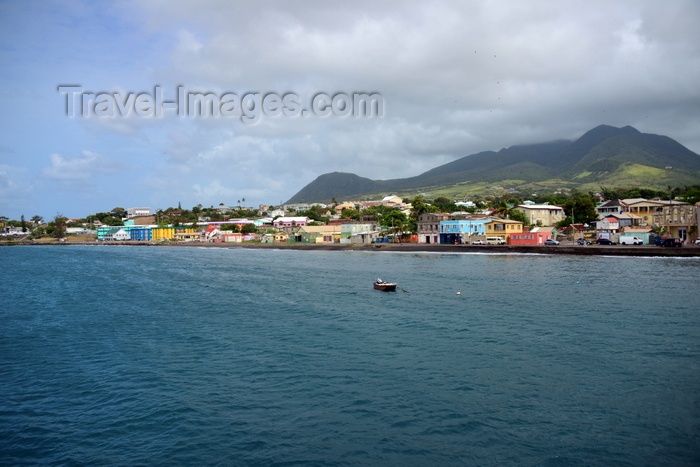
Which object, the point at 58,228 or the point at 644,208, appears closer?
the point at 644,208

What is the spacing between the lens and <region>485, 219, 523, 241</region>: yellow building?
64.6 m

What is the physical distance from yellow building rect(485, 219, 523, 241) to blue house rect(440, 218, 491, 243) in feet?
4.93

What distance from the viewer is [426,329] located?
1923 centimetres

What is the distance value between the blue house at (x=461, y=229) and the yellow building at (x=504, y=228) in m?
1.50

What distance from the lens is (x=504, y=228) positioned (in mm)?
65000

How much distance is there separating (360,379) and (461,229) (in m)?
58.6

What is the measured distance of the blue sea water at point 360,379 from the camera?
9.61 m

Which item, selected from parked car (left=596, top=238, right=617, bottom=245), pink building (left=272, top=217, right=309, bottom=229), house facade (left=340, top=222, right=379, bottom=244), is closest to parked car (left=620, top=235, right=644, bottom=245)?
parked car (left=596, top=238, right=617, bottom=245)

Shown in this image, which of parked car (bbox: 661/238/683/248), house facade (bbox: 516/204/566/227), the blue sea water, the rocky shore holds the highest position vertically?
house facade (bbox: 516/204/566/227)

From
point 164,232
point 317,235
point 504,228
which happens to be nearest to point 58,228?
point 164,232

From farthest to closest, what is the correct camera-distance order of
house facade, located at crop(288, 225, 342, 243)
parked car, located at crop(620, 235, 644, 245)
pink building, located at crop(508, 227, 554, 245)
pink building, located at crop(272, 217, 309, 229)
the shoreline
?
1. pink building, located at crop(272, 217, 309, 229)
2. house facade, located at crop(288, 225, 342, 243)
3. pink building, located at crop(508, 227, 554, 245)
4. parked car, located at crop(620, 235, 644, 245)
5. the shoreline

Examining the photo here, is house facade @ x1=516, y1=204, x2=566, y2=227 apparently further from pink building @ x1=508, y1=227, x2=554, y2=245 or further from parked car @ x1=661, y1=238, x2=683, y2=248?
parked car @ x1=661, y1=238, x2=683, y2=248

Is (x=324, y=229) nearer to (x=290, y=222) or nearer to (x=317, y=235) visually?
(x=317, y=235)

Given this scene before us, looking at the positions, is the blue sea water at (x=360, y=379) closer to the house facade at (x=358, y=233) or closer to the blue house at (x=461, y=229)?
the blue house at (x=461, y=229)
